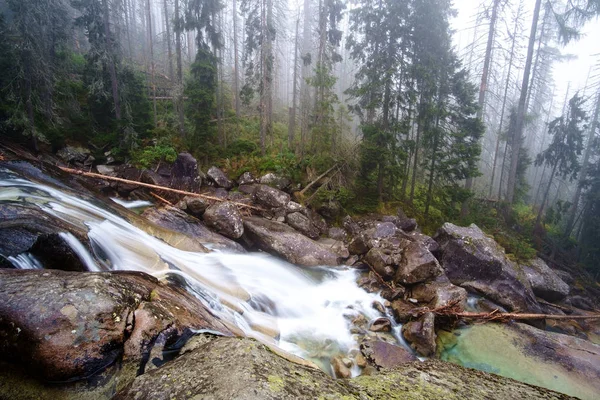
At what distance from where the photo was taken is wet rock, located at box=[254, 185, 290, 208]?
39.4 feet

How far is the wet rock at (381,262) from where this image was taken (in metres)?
8.73

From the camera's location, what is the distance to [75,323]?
288 centimetres

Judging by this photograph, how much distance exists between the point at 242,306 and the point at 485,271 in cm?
775

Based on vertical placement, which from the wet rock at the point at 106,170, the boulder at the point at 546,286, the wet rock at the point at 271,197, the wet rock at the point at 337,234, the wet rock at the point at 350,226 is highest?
the wet rock at the point at 106,170

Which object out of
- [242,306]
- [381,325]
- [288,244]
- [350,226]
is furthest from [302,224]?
[242,306]

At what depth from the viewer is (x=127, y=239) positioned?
6.66 m

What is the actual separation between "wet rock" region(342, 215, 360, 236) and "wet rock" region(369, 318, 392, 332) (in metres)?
5.27

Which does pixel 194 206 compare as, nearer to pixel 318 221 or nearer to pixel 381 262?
pixel 318 221

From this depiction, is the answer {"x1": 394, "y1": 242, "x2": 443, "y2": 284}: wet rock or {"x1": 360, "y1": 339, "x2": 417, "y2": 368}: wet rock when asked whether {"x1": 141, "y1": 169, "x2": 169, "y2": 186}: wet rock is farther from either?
{"x1": 360, "y1": 339, "x2": 417, "y2": 368}: wet rock

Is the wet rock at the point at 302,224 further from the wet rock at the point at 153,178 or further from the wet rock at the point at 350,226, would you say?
the wet rock at the point at 153,178

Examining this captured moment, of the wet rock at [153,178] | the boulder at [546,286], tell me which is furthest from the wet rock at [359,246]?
the wet rock at [153,178]

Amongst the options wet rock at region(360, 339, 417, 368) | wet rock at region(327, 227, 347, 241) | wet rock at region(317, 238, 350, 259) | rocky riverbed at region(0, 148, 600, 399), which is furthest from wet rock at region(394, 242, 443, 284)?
wet rock at region(327, 227, 347, 241)

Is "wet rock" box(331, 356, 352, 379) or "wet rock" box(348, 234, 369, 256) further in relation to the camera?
"wet rock" box(348, 234, 369, 256)

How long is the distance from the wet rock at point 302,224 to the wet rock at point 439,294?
177 inches
